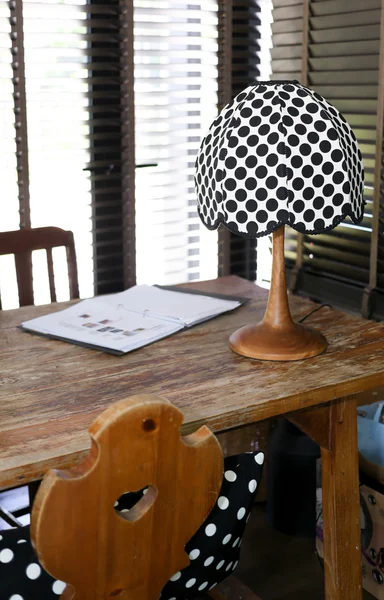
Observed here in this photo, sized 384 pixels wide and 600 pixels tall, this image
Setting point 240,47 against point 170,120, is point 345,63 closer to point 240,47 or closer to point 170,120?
point 240,47

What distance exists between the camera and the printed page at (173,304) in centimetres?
203

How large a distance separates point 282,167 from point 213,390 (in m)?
0.48

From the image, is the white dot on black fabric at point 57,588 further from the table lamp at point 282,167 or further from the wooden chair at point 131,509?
the table lamp at point 282,167

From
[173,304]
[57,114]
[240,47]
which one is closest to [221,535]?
[173,304]

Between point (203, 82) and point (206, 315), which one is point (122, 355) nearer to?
point (206, 315)

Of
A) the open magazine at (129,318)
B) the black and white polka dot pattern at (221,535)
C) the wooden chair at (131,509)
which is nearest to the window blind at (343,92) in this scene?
the open magazine at (129,318)

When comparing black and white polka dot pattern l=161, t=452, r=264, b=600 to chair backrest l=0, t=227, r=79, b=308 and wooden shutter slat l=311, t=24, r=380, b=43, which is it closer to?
chair backrest l=0, t=227, r=79, b=308

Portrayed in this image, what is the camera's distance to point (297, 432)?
2373 mm

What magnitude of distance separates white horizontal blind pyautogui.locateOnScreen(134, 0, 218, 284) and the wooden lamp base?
1.56 meters

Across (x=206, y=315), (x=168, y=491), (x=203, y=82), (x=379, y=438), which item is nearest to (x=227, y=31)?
(x=203, y=82)

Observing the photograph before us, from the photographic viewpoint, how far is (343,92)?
3016mm

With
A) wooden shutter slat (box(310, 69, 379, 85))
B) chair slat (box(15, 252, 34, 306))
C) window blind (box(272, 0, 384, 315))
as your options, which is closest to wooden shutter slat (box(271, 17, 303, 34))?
window blind (box(272, 0, 384, 315))

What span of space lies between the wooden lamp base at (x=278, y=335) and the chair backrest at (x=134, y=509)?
23.8 inches

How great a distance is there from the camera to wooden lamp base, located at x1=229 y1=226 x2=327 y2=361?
1758 mm
